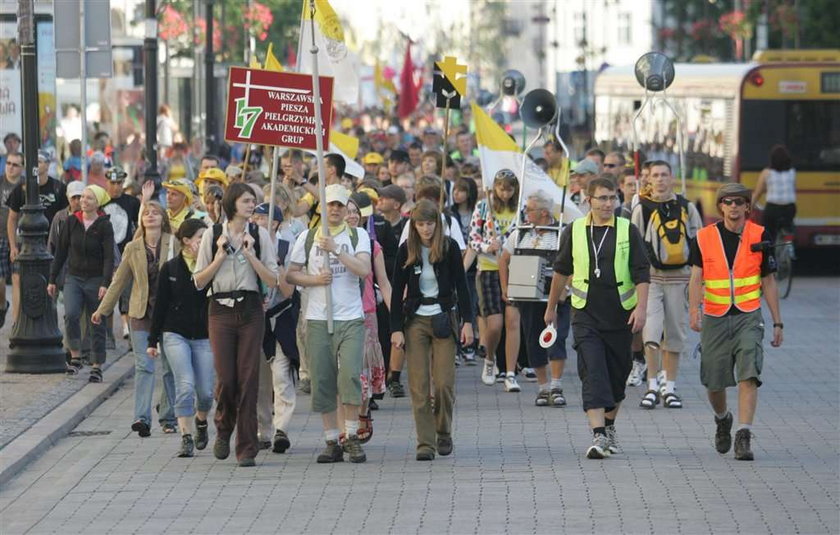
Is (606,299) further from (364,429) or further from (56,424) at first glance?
(56,424)

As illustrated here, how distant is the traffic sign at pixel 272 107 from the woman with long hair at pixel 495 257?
126 inches

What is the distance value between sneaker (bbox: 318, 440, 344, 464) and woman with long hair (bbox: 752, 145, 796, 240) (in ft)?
50.4

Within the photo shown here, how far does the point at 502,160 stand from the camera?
17.0 meters

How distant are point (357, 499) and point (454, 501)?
512 millimetres

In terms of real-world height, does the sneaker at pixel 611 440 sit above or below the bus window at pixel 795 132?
below

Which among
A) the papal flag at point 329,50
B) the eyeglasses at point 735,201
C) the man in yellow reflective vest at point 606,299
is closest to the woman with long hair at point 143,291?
the papal flag at point 329,50

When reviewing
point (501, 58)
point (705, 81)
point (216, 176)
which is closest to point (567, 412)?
point (216, 176)

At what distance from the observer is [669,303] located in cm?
1455

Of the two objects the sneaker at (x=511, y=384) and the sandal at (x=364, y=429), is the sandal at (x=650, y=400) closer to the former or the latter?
the sneaker at (x=511, y=384)

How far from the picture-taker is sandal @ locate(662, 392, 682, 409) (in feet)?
47.3

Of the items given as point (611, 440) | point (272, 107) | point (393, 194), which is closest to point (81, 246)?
point (393, 194)

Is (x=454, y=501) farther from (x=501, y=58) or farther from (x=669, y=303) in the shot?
(x=501, y=58)

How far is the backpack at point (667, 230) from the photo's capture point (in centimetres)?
1430

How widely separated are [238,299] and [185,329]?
72cm
